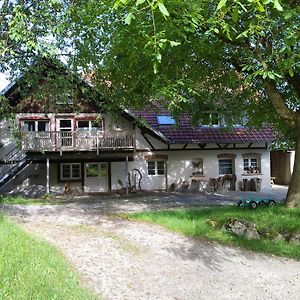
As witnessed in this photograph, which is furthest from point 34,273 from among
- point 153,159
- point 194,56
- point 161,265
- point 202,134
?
point 202,134

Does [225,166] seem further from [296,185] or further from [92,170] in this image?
[296,185]

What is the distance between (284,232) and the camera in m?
9.82

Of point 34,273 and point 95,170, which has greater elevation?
point 95,170

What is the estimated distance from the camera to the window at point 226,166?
24.6 m

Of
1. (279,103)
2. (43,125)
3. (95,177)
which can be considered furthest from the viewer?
(95,177)

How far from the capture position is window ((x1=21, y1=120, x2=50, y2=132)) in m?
21.7

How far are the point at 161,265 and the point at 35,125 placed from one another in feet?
52.0

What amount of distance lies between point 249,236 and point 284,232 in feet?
→ 2.82

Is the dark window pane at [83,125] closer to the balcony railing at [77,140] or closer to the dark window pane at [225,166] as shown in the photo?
the balcony railing at [77,140]

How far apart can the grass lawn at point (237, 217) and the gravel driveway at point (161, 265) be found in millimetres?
443

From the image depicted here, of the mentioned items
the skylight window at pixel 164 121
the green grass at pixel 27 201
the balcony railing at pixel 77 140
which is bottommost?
the green grass at pixel 27 201

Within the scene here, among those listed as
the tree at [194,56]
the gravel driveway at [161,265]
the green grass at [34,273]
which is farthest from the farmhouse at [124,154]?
the green grass at [34,273]

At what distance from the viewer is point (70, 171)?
906 inches

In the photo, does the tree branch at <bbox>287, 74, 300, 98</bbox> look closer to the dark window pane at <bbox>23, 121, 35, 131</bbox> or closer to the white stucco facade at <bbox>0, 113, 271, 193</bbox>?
the white stucco facade at <bbox>0, 113, 271, 193</bbox>
